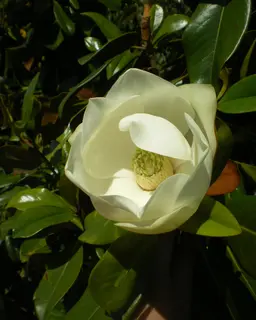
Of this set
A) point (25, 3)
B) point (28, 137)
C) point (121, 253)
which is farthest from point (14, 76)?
point (121, 253)

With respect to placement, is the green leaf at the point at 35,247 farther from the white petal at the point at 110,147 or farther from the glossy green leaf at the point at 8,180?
the white petal at the point at 110,147

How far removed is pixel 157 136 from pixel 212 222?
0.12 m

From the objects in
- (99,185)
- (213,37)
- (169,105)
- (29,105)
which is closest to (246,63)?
(213,37)

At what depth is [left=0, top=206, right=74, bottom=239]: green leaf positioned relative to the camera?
3.32 feet

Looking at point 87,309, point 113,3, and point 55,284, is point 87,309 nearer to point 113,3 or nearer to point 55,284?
point 55,284

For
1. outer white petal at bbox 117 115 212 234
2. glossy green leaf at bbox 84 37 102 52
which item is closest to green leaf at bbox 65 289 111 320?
outer white petal at bbox 117 115 212 234

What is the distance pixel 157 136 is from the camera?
73cm

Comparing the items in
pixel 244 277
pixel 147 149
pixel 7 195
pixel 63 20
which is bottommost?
pixel 7 195

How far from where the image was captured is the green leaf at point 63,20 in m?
1.47

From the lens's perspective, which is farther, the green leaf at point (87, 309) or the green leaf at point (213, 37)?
the green leaf at point (87, 309)

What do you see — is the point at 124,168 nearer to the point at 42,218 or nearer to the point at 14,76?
the point at 42,218

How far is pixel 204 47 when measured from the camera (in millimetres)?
851

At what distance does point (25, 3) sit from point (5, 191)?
0.57 metres

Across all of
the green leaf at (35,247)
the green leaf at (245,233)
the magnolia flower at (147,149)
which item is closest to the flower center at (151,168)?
the magnolia flower at (147,149)
